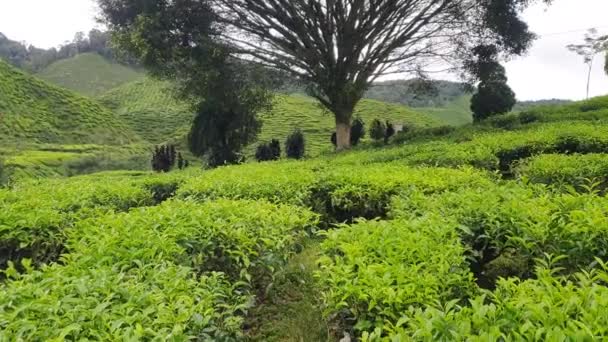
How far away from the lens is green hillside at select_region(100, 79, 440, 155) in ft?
157

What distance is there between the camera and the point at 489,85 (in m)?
20.1

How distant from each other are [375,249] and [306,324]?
96 centimetres

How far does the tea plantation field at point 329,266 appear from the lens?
2094 mm

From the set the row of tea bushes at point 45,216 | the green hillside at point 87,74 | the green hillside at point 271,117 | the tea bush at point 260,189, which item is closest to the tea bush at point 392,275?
the tea bush at point 260,189

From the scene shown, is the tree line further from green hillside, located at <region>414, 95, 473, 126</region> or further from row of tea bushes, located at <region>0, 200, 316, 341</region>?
row of tea bushes, located at <region>0, 200, 316, 341</region>

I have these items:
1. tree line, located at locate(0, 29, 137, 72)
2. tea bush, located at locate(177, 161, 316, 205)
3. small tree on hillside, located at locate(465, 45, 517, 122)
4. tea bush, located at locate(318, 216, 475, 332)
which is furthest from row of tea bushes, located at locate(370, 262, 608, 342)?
tree line, located at locate(0, 29, 137, 72)

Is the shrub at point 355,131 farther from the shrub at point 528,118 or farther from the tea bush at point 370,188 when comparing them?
the tea bush at point 370,188

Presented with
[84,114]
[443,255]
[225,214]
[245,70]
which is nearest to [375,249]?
[443,255]

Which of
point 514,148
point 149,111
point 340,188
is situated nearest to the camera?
point 340,188

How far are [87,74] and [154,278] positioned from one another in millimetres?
84074

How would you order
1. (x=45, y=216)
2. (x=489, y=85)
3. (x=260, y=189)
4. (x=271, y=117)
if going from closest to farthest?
1. (x=45, y=216)
2. (x=260, y=189)
3. (x=489, y=85)
4. (x=271, y=117)

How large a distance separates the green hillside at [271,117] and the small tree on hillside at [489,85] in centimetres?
2218

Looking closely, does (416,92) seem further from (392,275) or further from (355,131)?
(392,275)

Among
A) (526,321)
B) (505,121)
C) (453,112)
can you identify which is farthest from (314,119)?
(526,321)
